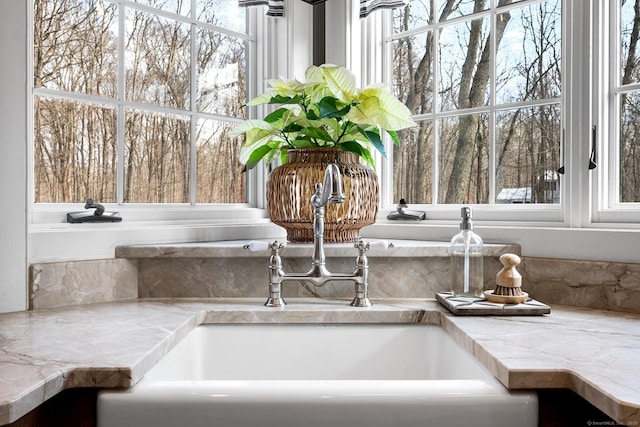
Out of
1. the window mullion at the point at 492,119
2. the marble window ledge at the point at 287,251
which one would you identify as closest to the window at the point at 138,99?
the marble window ledge at the point at 287,251

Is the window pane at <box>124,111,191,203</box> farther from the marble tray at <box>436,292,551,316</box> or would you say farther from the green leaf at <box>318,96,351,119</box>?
the marble tray at <box>436,292,551,316</box>

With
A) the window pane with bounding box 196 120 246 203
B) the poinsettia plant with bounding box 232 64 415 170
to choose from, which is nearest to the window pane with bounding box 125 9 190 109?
the window pane with bounding box 196 120 246 203

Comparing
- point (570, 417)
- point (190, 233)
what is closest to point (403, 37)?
point (190, 233)

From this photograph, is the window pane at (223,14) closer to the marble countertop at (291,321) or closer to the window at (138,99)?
the window at (138,99)

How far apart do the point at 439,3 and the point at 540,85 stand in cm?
47

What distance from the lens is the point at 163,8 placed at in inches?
66.2

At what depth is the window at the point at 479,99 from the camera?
157 centimetres

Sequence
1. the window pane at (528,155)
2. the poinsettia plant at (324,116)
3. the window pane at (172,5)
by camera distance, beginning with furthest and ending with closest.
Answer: the window pane at (172,5), the window pane at (528,155), the poinsettia plant at (324,116)

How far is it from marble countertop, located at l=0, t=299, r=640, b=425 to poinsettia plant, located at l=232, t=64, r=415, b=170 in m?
0.45

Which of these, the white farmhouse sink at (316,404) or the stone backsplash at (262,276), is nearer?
the white farmhouse sink at (316,404)

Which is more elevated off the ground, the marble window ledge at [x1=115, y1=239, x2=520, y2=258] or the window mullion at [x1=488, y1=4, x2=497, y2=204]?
the window mullion at [x1=488, y1=4, x2=497, y2=204]

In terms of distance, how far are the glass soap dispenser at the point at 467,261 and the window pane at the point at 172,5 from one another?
1089mm

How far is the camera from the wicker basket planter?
1466 mm

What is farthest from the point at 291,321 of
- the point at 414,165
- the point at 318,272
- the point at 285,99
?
the point at 414,165
